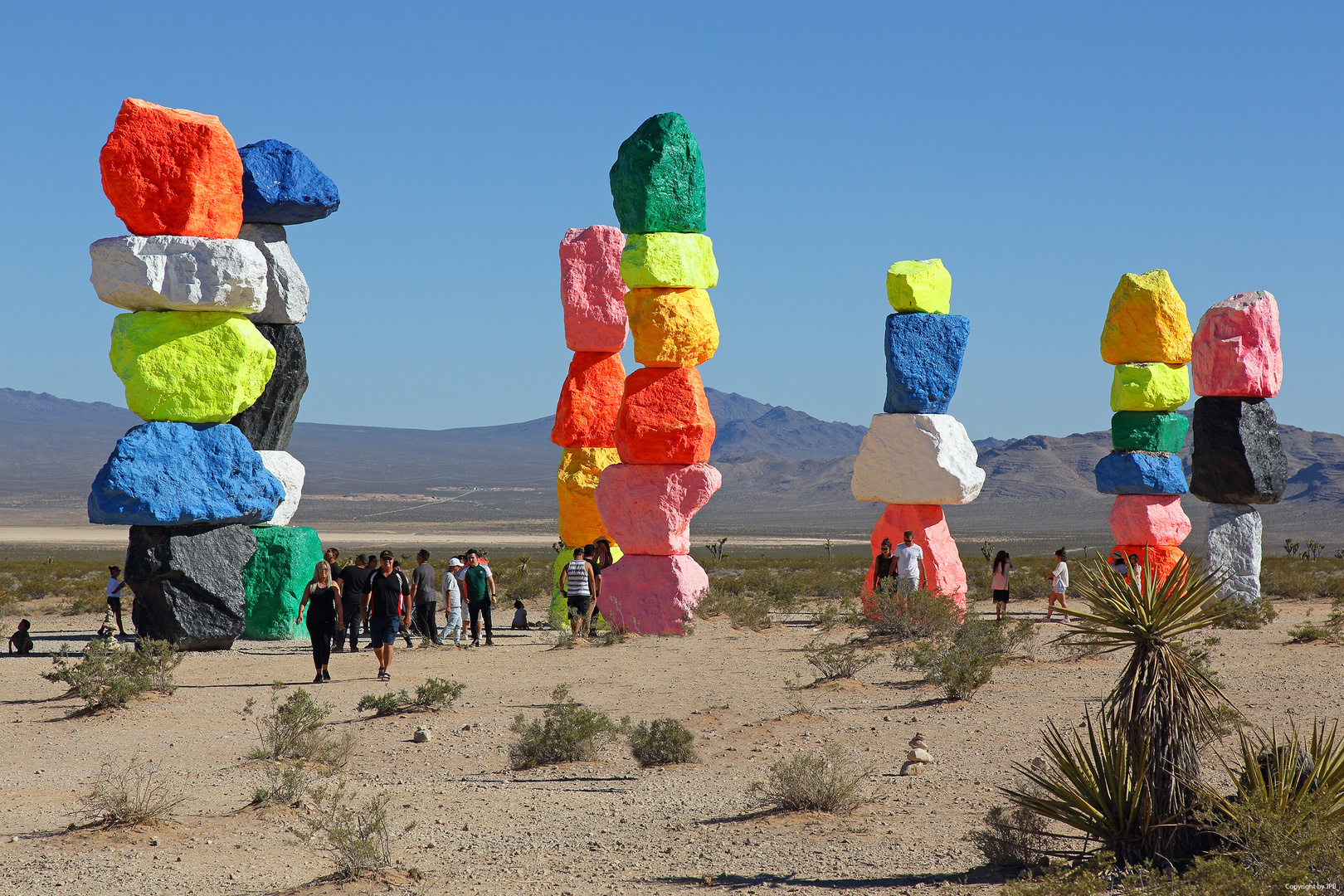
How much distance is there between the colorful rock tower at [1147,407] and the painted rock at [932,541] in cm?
341

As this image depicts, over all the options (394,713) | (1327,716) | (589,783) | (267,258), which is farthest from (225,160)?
(1327,716)

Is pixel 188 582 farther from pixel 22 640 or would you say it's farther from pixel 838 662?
pixel 838 662

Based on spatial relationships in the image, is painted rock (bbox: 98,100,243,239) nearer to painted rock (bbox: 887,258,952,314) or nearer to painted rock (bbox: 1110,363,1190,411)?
painted rock (bbox: 887,258,952,314)

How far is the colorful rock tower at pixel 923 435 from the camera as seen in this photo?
18.5 meters

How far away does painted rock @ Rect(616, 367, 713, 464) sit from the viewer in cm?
1652

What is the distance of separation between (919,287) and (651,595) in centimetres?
645

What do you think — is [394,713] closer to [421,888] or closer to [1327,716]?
[421,888]

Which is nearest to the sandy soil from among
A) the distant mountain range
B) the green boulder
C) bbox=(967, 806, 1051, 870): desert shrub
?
bbox=(967, 806, 1051, 870): desert shrub

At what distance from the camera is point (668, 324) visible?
54.5ft

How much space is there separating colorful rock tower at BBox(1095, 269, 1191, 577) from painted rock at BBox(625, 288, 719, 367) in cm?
788

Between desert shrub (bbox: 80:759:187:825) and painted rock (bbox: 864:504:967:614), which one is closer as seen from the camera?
desert shrub (bbox: 80:759:187:825)

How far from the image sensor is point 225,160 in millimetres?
15289

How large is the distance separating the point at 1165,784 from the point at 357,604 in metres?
11.7

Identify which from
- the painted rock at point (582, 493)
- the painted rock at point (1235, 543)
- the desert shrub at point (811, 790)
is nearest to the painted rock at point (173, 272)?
the painted rock at point (582, 493)
